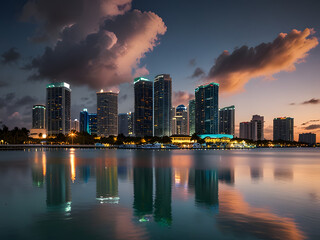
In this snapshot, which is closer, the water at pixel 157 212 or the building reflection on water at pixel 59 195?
the water at pixel 157 212

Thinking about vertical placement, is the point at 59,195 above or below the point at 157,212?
below

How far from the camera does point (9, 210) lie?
63.0 feet

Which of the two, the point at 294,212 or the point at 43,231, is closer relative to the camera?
the point at 43,231

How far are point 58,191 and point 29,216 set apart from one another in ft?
29.6

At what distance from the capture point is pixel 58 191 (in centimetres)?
2655

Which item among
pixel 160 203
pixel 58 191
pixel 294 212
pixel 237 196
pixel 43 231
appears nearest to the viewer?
pixel 43 231

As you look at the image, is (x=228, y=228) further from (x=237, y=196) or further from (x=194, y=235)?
(x=237, y=196)

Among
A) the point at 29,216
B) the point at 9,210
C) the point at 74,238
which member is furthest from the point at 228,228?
the point at 9,210

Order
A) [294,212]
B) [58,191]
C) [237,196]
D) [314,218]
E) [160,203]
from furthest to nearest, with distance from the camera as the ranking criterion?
[58,191] → [237,196] → [160,203] → [294,212] → [314,218]

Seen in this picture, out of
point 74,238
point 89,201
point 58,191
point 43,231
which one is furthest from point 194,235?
point 58,191

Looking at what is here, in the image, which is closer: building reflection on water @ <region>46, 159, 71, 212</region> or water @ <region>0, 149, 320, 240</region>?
water @ <region>0, 149, 320, 240</region>

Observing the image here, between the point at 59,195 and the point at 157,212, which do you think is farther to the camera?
the point at 59,195

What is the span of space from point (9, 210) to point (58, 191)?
7.42 metres

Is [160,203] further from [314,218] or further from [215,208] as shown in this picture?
[314,218]
